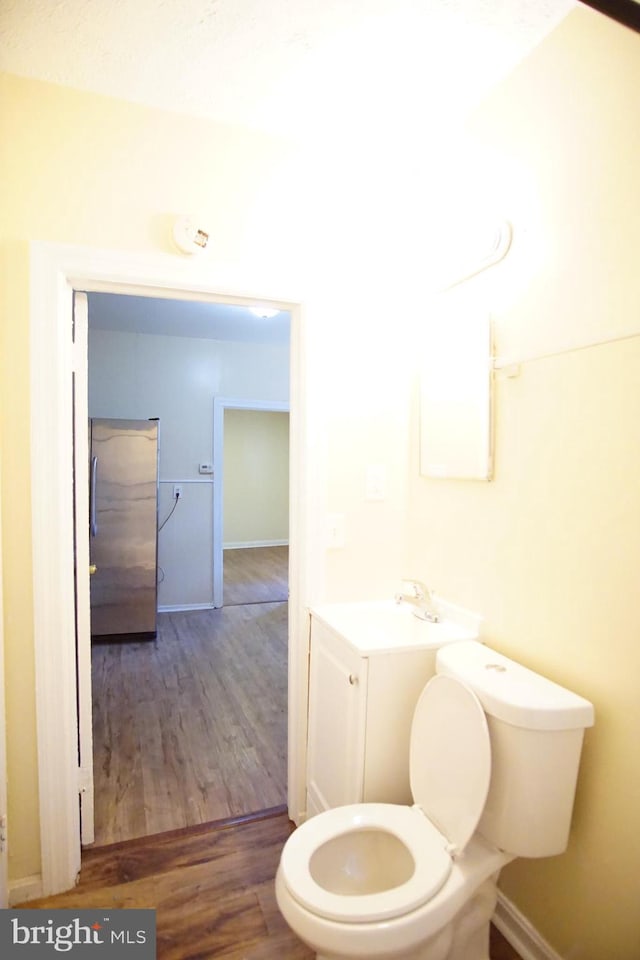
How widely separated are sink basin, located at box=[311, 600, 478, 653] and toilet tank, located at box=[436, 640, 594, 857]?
0.36m

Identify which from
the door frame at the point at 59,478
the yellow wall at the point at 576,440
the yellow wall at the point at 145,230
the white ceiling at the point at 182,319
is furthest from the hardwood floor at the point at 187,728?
the white ceiling at the point at 182,319

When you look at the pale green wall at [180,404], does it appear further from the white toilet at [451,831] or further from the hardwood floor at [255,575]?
the white toilet at [451,831]

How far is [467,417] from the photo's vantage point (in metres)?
1.65

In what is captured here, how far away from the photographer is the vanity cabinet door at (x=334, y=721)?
5.02 ft

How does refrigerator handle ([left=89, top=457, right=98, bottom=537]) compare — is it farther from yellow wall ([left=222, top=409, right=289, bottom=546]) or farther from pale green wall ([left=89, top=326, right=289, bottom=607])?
yellow wall ([left=222, top=409, right=289, bottom=546])

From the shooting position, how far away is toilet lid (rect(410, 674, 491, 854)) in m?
1.21

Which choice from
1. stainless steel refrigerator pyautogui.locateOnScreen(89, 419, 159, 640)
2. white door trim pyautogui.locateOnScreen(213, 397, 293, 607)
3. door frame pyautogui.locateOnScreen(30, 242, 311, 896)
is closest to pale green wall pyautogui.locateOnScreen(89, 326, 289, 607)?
white door trim pyautogui.locateOnScreen(213, 397, 293, 607)

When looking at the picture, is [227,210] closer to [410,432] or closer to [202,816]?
[410,432]

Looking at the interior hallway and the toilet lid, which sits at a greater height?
the toilet lid

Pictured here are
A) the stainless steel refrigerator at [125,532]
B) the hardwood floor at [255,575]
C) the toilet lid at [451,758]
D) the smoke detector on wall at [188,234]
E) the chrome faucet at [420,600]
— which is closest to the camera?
the toilet lid at [451,758]

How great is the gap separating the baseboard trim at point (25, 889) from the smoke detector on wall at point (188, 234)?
2172 millimetres

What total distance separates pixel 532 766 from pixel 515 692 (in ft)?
0.54

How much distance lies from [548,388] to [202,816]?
2.09 m

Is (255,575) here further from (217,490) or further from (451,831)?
(451,831)
